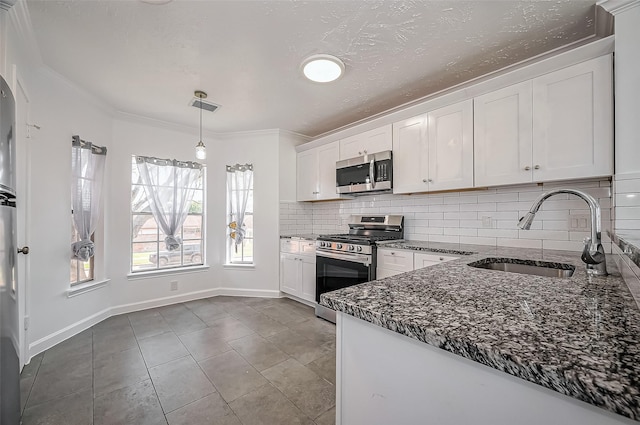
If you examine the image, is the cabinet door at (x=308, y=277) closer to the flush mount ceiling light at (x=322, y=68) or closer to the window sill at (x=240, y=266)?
the window sill at (x=240, y=266)

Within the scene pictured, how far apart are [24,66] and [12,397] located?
7.84 ft

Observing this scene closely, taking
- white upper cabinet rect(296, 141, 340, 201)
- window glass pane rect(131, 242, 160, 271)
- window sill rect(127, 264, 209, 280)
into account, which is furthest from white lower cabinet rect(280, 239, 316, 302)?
window glass pane rect(131, 242, 160, 271)

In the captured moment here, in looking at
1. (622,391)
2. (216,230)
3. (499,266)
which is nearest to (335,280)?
(499,266)

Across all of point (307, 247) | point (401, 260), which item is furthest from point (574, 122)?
point (307, 247)

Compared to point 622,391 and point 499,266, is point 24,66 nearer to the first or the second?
point 622,391

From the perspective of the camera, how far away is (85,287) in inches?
112

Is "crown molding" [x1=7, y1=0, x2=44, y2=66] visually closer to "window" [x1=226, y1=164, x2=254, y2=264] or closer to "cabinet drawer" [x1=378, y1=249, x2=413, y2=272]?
"window" [x1=226, y1=164, x2=254, y2=264]

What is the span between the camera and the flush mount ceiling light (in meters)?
2.15

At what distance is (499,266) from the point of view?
1.78m

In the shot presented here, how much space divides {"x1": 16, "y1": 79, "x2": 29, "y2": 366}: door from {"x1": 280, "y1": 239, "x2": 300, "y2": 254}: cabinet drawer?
2.53 m

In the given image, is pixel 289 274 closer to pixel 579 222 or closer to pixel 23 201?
pixel 23 201

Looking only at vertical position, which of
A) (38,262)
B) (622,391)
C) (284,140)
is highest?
(284,140)

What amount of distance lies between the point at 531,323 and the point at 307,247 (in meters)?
2.99

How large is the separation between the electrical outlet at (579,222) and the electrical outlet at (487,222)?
0.55 m
